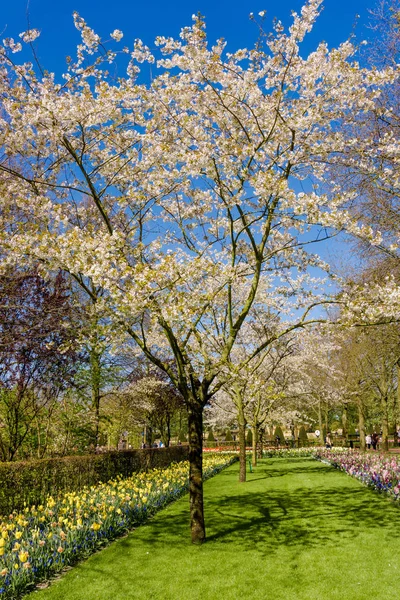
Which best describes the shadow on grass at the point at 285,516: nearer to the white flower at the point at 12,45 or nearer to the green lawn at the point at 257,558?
the green lawn at the point at 257,558

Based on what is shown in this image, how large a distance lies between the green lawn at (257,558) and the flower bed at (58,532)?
0.81 feet

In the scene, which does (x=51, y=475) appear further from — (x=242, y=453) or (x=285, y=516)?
(x=242, y=453)

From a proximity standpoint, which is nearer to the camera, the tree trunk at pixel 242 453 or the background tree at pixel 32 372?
the background tree at pixel 32 372

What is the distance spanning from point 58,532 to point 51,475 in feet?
9.24

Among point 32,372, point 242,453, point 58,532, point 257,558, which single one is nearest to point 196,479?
point 257,558

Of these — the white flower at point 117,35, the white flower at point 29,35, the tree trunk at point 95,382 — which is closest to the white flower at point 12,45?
the white flower at point 29,35

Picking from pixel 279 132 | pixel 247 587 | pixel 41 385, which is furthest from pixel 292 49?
pixel 41 385

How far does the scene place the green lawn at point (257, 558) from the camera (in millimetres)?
5383

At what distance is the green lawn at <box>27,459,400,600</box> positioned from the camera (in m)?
5.38

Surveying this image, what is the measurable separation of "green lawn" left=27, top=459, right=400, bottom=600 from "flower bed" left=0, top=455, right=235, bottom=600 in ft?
0.81

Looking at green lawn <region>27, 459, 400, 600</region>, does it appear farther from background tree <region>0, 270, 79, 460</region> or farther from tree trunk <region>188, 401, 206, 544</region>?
background tree <region>0, 270, 79, 460</region>

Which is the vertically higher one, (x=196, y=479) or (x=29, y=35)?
(x=29, y=35)

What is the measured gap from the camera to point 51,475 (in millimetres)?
9352

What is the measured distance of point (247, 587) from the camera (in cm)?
549
